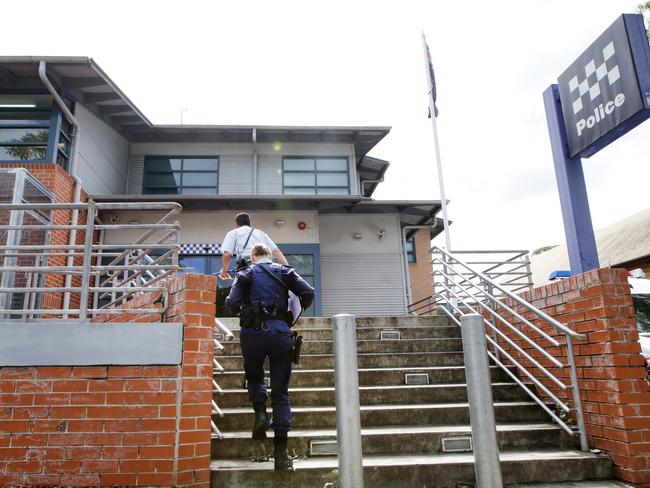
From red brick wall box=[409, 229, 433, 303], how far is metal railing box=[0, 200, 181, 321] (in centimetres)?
977

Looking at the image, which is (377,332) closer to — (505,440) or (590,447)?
(505,440)

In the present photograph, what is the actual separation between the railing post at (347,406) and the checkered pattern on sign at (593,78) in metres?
3.72

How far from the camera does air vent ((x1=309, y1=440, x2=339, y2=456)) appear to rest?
3869mm

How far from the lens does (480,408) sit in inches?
87.1

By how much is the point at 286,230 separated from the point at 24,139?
6.11 metres

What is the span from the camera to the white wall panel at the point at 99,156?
10.9 metres

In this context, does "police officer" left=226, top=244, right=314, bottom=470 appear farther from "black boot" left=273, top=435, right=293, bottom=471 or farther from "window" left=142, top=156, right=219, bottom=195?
"window" left=142, top=156, right=219, bottom=195

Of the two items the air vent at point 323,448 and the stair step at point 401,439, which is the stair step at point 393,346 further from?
the air vent at point 323,448

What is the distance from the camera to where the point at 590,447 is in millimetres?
4016

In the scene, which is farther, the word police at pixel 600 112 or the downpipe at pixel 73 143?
the downpipe at pixel 73 143

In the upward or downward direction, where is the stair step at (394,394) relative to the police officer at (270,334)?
downward

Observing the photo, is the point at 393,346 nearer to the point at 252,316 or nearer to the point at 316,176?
the point at 252,316

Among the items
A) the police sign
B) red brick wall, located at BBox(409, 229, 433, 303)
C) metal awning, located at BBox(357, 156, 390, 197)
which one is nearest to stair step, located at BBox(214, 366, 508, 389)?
the police sign

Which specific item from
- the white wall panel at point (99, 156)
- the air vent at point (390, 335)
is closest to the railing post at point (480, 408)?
the air vent at point (390, 335)
